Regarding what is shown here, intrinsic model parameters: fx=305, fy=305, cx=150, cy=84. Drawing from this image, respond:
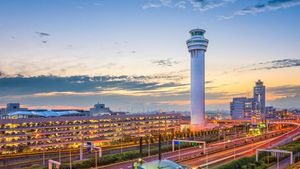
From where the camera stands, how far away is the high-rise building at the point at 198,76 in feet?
446

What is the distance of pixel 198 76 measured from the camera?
5364 inches

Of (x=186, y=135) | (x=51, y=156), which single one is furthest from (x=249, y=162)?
(x=186, y=135)

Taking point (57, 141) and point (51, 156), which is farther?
point (57, 141)

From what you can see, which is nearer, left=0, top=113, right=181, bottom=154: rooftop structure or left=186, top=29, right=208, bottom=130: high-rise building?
left=0, top=113, right=181, bottom=154: rooftop structure

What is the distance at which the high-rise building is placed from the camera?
5354 inches

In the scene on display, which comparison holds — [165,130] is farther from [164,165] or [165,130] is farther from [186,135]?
[164,165]

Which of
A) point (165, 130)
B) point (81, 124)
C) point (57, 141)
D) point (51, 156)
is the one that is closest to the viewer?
point (51, 156)

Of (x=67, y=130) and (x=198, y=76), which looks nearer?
(x=67, y=130)

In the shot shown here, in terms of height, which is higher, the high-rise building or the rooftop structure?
the high-rise building

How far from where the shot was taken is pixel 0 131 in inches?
3374

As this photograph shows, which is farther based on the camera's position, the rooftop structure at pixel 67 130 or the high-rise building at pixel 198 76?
the high-rise building at pixel 198 76

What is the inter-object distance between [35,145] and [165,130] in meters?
66.9

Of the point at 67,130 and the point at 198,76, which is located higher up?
the point at 198,76

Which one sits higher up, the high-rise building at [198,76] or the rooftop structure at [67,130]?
the high-rise building at [198,76]
